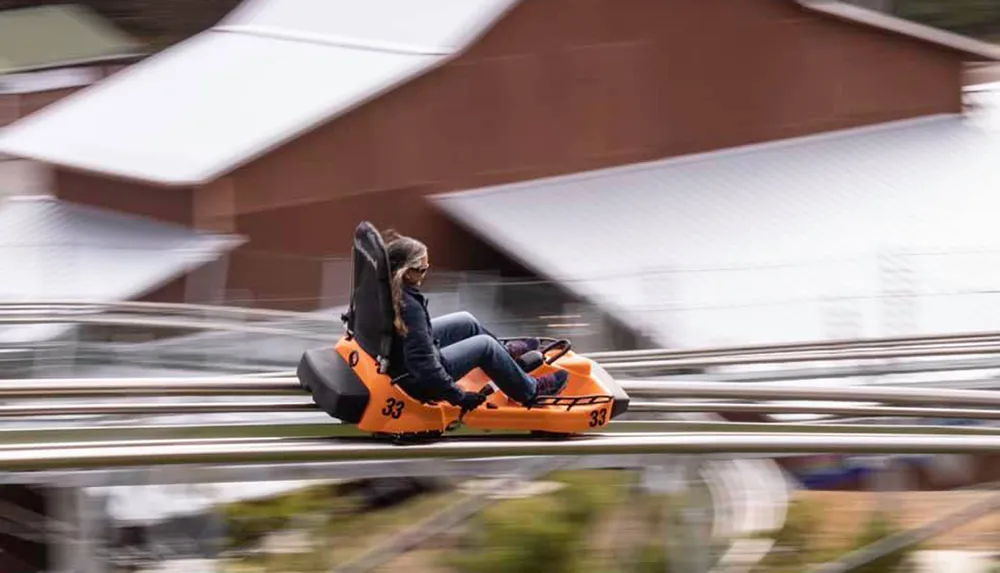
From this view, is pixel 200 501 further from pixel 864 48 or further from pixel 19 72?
pixel 19 72

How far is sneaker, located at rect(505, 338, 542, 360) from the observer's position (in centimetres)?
671

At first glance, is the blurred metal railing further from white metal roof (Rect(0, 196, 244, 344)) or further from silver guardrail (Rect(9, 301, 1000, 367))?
white metal roof (Rect(0, 196, 244, 344))

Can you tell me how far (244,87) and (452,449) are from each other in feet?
Result: 44.6

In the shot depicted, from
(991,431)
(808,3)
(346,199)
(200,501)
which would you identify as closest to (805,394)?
(991,431)

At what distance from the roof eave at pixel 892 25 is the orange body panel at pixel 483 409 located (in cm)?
Result: 1483

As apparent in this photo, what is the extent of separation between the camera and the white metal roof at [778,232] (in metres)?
11.9

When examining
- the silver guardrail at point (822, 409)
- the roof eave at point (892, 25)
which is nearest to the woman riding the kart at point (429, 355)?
the silver guardrail at point (822, 409)

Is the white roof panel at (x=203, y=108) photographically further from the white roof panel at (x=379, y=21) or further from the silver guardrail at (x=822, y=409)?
the silver guardrail at (x=822, y=409)

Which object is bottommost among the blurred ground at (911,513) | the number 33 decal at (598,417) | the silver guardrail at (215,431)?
the blurred ground at (911,513)

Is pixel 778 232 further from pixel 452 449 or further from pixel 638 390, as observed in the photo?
pixel 452 449

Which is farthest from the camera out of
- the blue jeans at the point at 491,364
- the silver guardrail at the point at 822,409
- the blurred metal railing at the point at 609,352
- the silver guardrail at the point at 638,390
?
the blurred metal railing at the point at 609,352

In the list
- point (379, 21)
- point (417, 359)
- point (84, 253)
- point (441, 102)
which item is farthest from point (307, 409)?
point (379, 21)

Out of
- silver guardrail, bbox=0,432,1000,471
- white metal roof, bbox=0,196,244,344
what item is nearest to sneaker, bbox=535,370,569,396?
silver guardrail, bbox=0,432,1000,471

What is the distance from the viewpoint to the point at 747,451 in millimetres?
A: 5414
